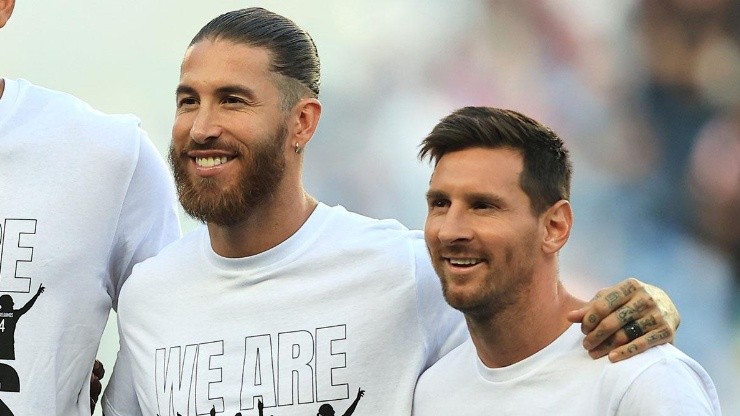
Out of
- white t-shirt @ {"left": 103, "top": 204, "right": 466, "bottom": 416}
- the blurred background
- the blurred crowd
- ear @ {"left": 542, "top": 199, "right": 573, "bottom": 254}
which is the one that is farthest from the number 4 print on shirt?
the blurred crowd

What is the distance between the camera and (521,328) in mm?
2426

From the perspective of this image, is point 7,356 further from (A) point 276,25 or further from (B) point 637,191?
(B) point 637,191

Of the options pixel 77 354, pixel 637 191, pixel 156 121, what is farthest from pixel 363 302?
pixel 637 191

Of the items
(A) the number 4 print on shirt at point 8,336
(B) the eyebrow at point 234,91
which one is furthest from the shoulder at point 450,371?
(A) the number 4 print on shirt at point 8,336

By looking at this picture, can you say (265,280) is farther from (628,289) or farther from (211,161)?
(628,289)

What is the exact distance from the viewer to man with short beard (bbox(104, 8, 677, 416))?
8.48 feet

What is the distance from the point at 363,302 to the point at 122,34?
356cm

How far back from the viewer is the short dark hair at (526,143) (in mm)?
2459

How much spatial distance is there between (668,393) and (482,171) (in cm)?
58

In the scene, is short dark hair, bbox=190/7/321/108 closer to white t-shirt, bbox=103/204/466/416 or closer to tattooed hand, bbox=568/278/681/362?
white t-shirt, bbox=103/204/466/416

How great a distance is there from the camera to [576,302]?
252 centimetres

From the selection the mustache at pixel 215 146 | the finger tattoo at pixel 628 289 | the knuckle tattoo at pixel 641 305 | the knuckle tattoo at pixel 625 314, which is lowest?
the knuckle tattoo at pixel 625 314

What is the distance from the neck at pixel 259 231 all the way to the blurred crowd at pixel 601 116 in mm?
3336

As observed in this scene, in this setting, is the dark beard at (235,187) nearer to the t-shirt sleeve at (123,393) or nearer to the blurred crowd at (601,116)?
the t-shirt sleeve at (123,393)
